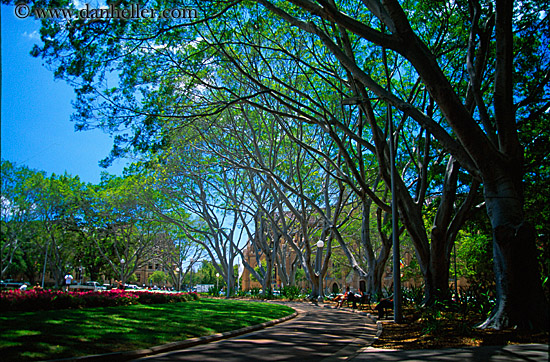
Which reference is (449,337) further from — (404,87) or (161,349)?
(404,87)

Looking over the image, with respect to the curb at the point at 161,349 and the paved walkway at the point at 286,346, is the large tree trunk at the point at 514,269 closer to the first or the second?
the paved walkway at the point at 286,346

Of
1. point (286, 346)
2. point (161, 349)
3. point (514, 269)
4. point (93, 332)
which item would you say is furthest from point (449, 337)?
point (93, 332)

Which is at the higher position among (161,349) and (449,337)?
(449,337)

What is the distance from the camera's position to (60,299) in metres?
14.5

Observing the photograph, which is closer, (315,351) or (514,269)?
(315,351)

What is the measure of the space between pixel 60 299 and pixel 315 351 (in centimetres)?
1078

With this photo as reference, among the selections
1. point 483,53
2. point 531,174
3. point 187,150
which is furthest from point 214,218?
point 483,53

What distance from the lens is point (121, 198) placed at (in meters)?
34.0

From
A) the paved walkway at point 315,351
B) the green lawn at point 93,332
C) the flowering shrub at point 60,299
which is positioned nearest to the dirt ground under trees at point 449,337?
the paved walkway at point 315,351

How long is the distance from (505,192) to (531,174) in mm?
9023

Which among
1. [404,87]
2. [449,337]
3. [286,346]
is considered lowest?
[286,346]

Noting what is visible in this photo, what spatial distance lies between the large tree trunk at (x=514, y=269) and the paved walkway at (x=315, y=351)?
7.00 feet

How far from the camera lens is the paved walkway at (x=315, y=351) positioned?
19.7ft

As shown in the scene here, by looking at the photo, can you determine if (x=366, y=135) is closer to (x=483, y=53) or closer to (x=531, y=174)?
(x=531, y=174)
